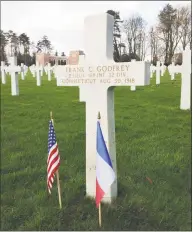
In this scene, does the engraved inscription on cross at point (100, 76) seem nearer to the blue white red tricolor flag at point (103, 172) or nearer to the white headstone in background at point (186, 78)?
the blue white red tricolor flag at point (103, 172)

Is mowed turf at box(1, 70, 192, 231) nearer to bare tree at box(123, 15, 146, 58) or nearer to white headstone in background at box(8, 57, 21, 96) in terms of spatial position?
white headstone in background at box(8, 57, 21, 96)

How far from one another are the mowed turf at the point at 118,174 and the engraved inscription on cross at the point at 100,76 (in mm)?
378

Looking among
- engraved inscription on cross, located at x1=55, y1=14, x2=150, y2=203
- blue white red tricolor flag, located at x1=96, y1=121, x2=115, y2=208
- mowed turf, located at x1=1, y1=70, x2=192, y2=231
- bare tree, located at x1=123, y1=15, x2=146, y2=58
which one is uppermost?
bare tree, located at x1=123, y1=15, x2=146, y2=58

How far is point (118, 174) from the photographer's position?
4.49 m

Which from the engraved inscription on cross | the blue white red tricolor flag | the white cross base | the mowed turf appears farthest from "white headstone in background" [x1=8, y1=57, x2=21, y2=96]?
the blue white red tricolor flag

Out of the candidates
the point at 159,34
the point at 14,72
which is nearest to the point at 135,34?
the point at 159,34

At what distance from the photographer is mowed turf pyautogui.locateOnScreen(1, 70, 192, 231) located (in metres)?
3.43

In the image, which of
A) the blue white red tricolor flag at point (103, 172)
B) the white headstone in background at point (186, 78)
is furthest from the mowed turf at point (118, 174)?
the white headstone in background at point (186, 78)

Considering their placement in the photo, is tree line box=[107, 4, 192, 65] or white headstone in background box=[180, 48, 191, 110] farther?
tree line box=[107, 4, 192, 65]

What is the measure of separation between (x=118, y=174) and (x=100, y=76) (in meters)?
1.55

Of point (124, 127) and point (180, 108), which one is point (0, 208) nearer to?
point (124, 127)

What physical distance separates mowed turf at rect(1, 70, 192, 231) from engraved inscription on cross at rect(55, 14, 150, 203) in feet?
1.24

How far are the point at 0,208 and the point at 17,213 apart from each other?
0.95 ft

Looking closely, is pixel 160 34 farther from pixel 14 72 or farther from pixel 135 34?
pixel 14 72
